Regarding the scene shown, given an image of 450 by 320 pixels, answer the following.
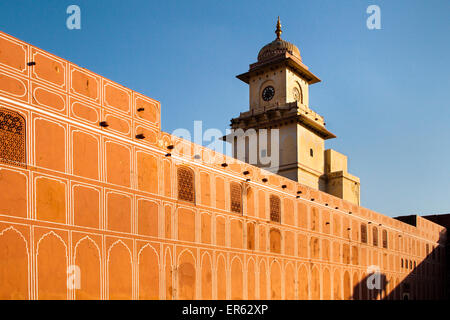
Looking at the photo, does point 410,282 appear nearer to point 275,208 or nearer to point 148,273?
point 275,208

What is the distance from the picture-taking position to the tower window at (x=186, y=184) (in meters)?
19.4

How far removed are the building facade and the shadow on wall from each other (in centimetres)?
825

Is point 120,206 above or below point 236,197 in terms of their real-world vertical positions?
below

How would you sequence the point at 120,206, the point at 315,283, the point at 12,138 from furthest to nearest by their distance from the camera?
the point at 315,283 → the point at 120,206 → the point at 12,138

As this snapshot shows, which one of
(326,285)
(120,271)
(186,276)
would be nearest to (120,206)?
(120,271)

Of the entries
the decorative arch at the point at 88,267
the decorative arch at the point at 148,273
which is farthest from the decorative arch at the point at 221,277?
the decorative arch at the point at 88,267

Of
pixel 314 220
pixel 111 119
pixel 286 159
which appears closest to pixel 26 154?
pixel 111 119

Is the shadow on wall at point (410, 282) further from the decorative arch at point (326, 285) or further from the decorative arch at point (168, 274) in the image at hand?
the decorative arch at point (168, 274)

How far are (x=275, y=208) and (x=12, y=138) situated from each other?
46.9 feet

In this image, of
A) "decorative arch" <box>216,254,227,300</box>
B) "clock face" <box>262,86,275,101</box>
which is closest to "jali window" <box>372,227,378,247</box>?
"clock face" <box>262,86,275,101</box>

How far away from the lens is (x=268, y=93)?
127ft

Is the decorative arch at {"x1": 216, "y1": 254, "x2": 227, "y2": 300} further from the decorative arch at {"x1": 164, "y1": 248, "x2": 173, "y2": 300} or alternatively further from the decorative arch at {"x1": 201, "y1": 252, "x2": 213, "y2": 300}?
the decorative arch at {"x1": 164, "y1": 248, "x2": 173, "y2": 300}

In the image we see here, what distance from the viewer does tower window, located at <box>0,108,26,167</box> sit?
534 inches
